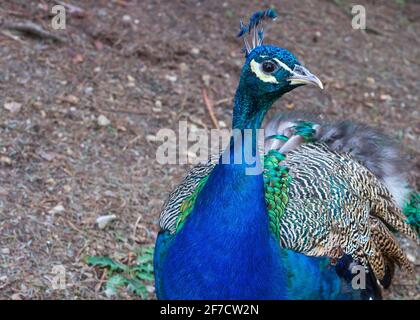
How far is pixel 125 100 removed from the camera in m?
3.71

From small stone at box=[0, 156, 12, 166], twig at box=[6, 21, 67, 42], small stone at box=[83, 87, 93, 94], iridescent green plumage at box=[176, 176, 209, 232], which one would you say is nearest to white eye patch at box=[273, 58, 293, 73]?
iridescent green plumage at box=[176, 176, 209, 232]

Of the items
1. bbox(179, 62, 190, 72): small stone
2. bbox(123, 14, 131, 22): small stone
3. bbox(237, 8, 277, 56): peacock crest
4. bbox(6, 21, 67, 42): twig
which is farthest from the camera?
bbox(123, 14, 131, 22): small stone

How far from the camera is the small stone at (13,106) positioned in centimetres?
333

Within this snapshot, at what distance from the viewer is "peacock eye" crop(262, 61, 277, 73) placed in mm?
1824

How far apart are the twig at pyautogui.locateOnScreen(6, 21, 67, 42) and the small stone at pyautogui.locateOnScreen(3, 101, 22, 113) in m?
0.67

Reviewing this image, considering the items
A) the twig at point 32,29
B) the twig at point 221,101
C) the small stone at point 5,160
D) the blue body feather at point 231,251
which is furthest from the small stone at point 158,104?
the blue body feather at point 231,251

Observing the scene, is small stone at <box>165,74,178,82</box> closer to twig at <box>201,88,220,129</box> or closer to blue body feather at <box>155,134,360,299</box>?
twig at <box>201,88,220,129</box>

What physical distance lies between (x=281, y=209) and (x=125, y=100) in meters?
1.74

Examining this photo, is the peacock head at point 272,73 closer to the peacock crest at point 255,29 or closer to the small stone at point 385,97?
the peacock crest at point 255,29

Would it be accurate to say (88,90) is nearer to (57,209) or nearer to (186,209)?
(57,209)

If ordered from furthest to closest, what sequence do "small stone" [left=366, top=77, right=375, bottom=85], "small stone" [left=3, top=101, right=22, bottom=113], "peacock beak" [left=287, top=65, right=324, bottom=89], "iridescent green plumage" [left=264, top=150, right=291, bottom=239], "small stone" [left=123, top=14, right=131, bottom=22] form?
"small stone" [left=366, top=77, right=375, bottom=85] < "small stone" [left=123, top=14, right=131, bottom=22] < "small stone" [left=3, top=101, right=22, bottom=113] < "iridescent green plumage" [left=264, top=150, right=291, bottom=239] < "peacock beak" [left=287, top=65, right=324, bottom=89]

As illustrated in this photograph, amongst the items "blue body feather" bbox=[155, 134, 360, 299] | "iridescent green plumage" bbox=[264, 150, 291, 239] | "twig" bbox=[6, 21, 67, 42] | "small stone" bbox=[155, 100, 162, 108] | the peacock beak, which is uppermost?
"twig" bbox=[6, 21, 67, 42]

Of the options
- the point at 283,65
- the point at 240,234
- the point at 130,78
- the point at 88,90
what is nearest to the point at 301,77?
the point at 283,65

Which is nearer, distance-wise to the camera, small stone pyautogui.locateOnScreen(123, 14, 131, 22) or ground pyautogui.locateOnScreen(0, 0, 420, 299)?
ground pyautogui.locateOnScreen(0, 0, 420, 299)
